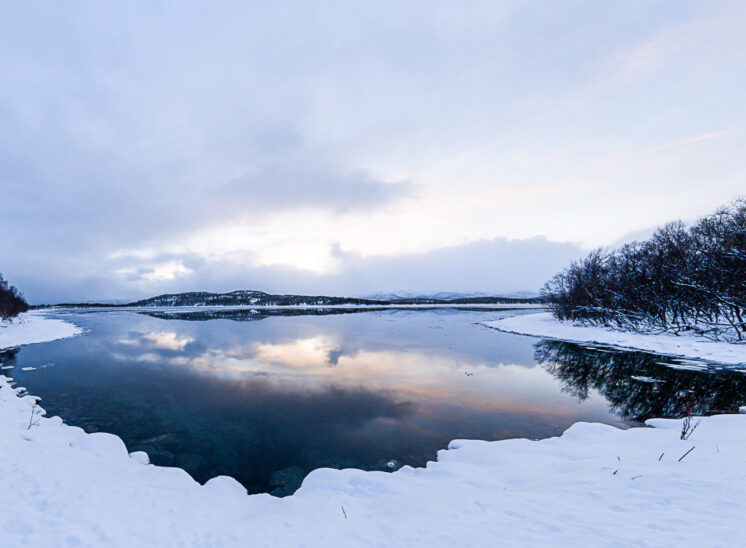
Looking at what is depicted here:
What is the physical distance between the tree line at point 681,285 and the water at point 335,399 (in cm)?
1102

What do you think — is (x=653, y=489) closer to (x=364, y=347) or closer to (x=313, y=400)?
(x=313, y=400)

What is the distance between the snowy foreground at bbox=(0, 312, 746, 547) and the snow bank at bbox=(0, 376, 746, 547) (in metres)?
0.02

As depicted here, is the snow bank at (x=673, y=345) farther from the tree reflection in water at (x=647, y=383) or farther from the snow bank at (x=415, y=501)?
the snow bank at (x=415, y=501)

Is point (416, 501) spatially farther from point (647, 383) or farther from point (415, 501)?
point (647, 383)

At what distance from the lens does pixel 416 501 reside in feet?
17.6

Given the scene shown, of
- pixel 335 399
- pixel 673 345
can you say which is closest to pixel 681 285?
pixel 673 345

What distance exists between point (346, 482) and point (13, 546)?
514 cm

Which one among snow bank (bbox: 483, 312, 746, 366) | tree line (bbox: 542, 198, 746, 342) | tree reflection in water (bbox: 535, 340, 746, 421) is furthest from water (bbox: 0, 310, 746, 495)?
tree line (bbox: 542, 198, 746, 342)

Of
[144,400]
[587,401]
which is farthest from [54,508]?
[587,401]

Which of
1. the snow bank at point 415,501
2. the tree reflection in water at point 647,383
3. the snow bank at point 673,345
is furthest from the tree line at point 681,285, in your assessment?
the snow bank at point 415,501

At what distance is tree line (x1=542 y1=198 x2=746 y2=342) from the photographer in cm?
2388

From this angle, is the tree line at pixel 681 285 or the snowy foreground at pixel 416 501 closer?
the snowy foreground at pixel 416 501

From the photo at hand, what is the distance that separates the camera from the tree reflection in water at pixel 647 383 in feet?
37.2

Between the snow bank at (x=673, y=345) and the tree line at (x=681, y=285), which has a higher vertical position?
the tree line at (x=681, y=285)
